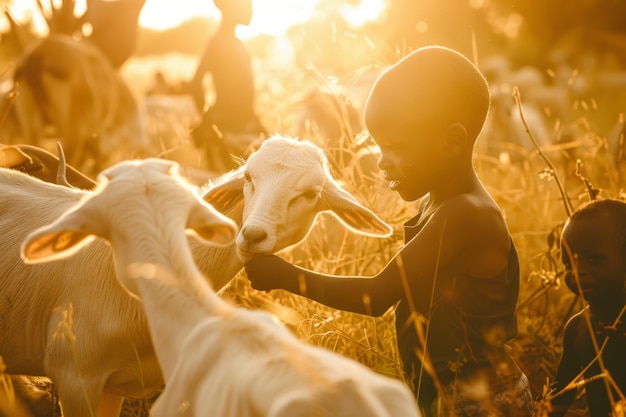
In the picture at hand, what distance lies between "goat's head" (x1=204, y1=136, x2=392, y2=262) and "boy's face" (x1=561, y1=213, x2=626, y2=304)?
2.47 feet

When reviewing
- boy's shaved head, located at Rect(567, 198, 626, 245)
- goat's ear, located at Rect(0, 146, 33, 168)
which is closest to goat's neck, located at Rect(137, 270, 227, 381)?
boy's shaved head, located at Rect(567, 198, 626, 245)

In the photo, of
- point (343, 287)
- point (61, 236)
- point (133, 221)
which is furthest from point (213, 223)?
point (343, 287)

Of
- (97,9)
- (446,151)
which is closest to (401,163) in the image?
(446,151)

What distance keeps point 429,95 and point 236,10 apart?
4831mm

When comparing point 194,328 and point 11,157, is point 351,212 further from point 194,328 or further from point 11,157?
point 11,157

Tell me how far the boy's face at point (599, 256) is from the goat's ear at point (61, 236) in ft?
5.94

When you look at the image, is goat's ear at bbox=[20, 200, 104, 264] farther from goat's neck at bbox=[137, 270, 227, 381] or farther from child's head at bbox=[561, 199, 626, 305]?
child's head at bbox=[561, 199, 626, 305]

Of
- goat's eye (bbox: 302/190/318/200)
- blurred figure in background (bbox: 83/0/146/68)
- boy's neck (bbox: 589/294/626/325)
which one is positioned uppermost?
goat's eye (bbox: 302/190/318/200)

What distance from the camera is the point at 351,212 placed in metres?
3.60

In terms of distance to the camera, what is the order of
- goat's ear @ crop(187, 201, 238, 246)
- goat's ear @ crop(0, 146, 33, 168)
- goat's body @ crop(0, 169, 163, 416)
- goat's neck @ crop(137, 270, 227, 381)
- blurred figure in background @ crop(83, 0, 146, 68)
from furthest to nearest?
blurred figure in background @ crop(83, 0, 146, 68) < goat's ear @ crop(0, 146, 33, 168) < goat's body @ crop(0, 169, 163, 416) < goat's ear @ crop(187, 201, 238, 246) < goat's neck @ crop(137, 270, 227, 381)

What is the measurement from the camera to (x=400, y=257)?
313 centimetres

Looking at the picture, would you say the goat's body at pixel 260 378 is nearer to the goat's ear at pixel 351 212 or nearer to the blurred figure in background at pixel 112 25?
the goat's ear at pixel 351 212

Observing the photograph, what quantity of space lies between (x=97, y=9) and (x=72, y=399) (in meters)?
10.6

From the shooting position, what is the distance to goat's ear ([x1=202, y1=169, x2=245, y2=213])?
372 centimetres
